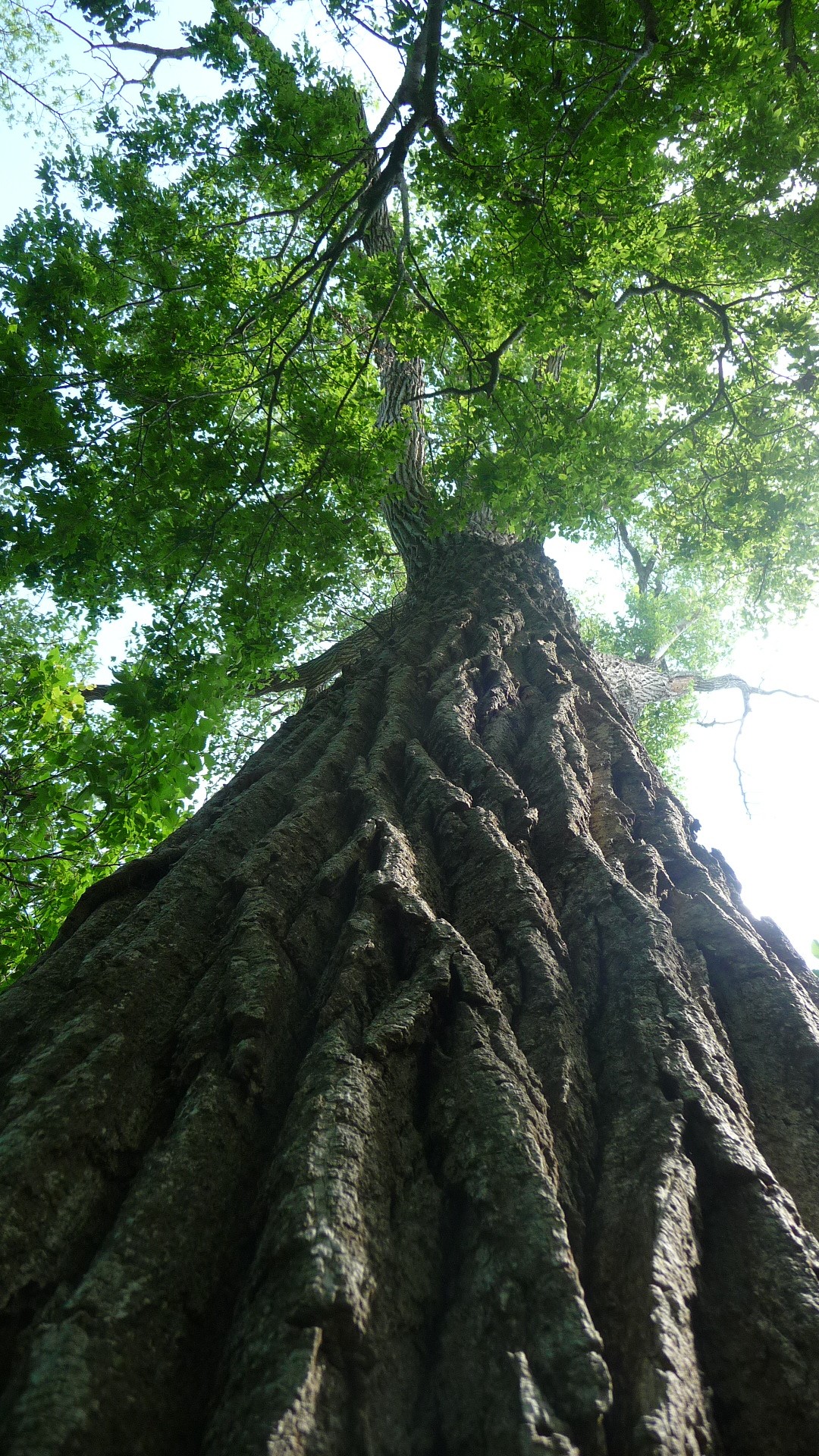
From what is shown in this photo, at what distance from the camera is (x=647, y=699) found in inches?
400

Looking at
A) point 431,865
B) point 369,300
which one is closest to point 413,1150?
point 431,865

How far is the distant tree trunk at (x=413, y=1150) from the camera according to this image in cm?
150

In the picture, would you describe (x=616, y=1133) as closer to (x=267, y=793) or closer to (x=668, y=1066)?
(x=668, y=1066)

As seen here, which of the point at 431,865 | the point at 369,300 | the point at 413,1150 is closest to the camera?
the point at 413,1150

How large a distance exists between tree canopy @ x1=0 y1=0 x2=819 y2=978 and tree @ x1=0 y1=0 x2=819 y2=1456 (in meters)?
0.04

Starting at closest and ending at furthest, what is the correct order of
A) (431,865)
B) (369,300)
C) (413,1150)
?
1. (413,1150)
2. (431,865)
3. (369,300)

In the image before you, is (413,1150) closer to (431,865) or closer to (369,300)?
(431,865)

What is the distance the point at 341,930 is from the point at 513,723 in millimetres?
2026

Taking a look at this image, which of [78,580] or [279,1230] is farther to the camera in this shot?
[78,580]

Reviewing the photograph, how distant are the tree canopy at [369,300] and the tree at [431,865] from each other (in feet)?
0.14

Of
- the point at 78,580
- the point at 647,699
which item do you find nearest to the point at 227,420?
the point at 78,580

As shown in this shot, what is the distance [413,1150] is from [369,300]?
5590 mm

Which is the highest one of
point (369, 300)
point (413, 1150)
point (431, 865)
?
point (369, 300)

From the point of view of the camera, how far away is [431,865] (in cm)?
319
